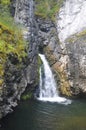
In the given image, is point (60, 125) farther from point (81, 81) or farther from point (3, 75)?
point (81, 81)

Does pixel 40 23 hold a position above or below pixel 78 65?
above

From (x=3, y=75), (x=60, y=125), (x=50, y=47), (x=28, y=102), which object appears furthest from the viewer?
(x=50, y=47)

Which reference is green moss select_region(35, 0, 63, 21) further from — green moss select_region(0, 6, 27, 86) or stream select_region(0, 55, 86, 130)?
green moss select_region(0, 6, 27, 86)

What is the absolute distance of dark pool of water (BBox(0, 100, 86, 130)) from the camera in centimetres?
2064

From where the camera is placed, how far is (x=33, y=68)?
97.3ft

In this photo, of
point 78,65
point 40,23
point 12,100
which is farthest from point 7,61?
point 40,23

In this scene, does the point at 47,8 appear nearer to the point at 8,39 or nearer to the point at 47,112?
the point at 8,39

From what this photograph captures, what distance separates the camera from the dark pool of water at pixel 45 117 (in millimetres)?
20644

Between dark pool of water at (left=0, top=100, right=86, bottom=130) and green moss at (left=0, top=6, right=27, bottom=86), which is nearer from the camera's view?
green moss at (left=0, top=6, right=27, bottom=86)

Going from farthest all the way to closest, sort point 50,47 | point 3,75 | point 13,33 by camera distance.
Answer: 1. point 50,47
2. point 13,33
3. point 3,75

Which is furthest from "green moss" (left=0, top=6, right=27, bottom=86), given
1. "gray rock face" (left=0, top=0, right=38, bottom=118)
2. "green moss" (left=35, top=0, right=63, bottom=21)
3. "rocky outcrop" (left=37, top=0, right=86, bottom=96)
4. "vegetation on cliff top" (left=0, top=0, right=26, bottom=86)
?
"green moss" (left=35, top=0, right=63, bottom=21)

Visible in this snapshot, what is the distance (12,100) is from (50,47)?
Result: 1333cm

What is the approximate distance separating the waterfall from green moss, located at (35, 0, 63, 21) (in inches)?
233

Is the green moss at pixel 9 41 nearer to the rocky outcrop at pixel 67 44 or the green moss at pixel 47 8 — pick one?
the rocky outcrop at pixel 67 44
